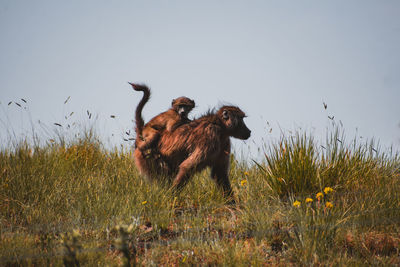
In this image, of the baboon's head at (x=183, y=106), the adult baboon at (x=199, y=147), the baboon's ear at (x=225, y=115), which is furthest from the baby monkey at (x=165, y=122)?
the baboon's ear at (x=225, y=115)

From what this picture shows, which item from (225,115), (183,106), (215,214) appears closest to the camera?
(215,214)

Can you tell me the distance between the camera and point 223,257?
156 inches

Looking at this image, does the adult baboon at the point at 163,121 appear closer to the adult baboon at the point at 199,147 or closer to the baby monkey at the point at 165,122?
the baby monkey at the point at 165,122

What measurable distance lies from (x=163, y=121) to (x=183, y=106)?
638mm

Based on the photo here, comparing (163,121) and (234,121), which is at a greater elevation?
(234,121)

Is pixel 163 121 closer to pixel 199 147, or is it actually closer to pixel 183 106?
pixel 183 106

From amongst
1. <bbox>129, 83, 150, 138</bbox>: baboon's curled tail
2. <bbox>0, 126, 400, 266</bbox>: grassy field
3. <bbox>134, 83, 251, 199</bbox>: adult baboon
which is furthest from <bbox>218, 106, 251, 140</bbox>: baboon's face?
<bbox>129, 83, 150, 138</bbox>: baboon's curled tail

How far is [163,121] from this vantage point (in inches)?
244

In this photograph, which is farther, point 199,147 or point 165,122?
point 165,122

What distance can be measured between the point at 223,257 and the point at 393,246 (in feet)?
6.72

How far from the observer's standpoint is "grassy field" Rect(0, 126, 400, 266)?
402 cm

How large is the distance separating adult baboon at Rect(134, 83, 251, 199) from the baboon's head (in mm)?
572

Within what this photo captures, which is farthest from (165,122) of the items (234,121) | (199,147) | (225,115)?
(234,121)

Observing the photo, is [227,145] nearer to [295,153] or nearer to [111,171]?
[295,153]
